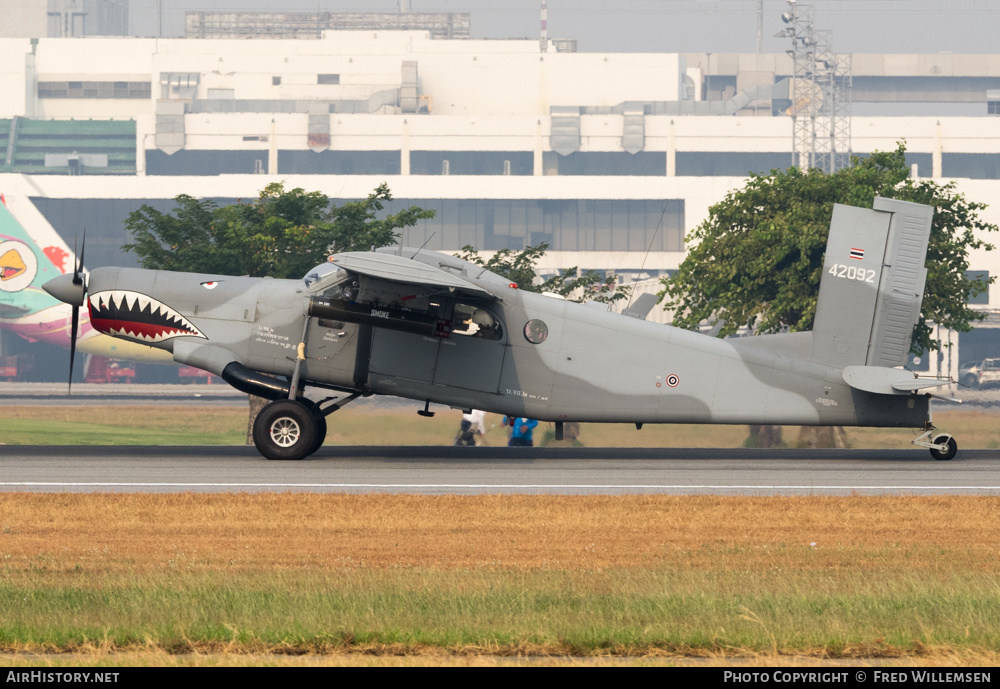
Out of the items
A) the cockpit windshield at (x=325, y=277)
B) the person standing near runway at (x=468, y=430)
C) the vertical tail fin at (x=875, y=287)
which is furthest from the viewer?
the person standing near runway at (x=468, y=430)

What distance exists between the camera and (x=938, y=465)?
19859 mm

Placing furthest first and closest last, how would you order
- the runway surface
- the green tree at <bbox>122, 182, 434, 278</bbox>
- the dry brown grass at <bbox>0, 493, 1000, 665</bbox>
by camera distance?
the green tree at <bbox>122, 182, 434, 278</bbox> < the runway surface < the dry brown grass at <bbox>0, 493, 1000, 665</bbox>

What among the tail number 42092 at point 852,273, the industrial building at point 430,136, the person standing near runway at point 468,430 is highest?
the industrial building at point 430,136

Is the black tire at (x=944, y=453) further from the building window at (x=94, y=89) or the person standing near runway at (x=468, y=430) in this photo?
the building window at (x=94, y=89)

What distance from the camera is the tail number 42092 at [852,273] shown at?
20125mm

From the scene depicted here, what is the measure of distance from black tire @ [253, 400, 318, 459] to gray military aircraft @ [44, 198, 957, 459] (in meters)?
0.03

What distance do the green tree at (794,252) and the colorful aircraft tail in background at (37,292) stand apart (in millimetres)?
28588

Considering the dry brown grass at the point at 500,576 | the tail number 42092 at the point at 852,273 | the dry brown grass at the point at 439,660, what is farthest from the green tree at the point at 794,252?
the dry brown grass at the point at 439,660

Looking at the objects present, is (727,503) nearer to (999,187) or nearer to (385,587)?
(385,587)

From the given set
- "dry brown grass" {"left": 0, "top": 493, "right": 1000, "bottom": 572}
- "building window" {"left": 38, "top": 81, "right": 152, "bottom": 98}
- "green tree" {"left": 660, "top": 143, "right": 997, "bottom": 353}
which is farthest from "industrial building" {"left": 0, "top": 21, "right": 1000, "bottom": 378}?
"dry brown grass" {"left": 0, "top": 493, "right": 1000, "bottom": 572}

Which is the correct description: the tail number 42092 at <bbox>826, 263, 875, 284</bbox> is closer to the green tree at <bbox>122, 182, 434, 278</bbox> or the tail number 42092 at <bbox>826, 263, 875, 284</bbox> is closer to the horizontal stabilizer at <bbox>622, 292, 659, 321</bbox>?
the horizontal stabilizer at <bbox>622, 292, 659, 321</bbox>

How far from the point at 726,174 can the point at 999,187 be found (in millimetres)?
37879

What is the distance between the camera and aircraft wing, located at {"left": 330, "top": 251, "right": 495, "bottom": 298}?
1842 cm

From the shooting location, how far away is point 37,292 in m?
81.1
